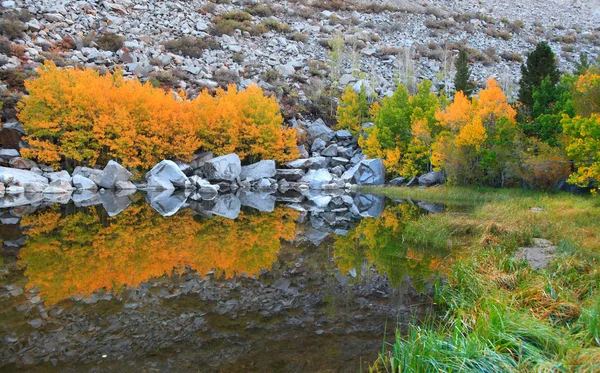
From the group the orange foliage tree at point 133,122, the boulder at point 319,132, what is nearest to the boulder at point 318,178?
the orange foliage tree at point 133,122

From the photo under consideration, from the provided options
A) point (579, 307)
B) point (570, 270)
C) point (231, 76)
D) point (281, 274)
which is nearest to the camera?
point (579, 307)

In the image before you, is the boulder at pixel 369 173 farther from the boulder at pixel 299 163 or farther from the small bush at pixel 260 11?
the small bush at pixel 260 11

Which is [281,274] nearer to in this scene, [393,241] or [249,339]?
[249,339]

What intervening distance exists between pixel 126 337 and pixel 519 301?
231 inches

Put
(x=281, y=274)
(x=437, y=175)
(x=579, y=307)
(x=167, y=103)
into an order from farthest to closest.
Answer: (x=167, y=103) < (x=437, y=175) < (x=281, y=274) < (x=579, y=307)

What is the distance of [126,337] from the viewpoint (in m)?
6.26

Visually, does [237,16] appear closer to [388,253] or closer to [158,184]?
[158,184]

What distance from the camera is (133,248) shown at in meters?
12.4

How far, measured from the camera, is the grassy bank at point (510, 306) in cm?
439

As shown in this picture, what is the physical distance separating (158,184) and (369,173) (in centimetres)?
2047

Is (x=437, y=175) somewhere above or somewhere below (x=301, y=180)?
above

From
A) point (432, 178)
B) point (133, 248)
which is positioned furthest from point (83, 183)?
point (432, 178)

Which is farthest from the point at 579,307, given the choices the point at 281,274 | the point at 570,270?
the point at 281,274

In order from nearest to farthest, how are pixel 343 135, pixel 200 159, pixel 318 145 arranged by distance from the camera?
pixel 200 159, pixel 318 145, pixel 343 135
